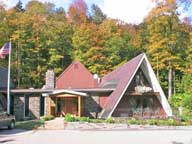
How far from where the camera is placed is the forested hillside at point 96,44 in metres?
47.5

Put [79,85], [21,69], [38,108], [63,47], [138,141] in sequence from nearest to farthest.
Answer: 1. [138,141]
2. [38,108]
3. [79,85]
4. [21,69]
5. [63,47]

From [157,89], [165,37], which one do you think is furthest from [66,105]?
[165,37]

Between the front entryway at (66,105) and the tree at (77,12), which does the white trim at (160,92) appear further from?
the tree at (77,12)

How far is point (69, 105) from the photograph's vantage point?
35.3m

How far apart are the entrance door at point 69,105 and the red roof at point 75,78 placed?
696 cm

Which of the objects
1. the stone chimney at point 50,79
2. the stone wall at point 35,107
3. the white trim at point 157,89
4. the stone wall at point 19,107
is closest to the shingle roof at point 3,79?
the stone wall at point 19,107

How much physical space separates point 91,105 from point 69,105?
1921 millimetres

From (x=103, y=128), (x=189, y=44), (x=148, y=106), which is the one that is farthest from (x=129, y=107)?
(x=189, y=44)

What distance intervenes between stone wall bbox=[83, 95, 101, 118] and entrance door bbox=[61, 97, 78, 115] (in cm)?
83

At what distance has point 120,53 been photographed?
54.4m

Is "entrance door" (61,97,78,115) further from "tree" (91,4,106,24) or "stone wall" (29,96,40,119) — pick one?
"tree" (91,4,106,24)

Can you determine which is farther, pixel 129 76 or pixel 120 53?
pixel 120 53

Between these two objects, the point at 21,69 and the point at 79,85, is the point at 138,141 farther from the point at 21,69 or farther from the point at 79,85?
the point at 21,69

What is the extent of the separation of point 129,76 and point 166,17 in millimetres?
16643
